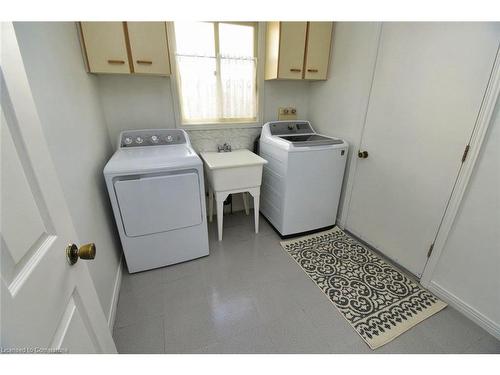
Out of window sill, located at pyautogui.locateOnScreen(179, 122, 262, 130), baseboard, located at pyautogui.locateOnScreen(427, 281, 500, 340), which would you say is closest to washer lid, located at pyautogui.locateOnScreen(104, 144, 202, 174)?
window sill, located at pyautogui.locateOnScreen(179, 122, 262, 130)

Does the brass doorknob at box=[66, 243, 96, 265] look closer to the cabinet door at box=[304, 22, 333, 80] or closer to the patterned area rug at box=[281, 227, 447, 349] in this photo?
the patterned area rug at box=[281, 227, 447, 349]

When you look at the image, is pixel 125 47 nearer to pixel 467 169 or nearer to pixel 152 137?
pixel 152 137

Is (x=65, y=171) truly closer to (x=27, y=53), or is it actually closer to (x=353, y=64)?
(x=27, y=53)

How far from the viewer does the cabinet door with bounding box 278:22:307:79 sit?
2.01m

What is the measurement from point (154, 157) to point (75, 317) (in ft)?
4.11

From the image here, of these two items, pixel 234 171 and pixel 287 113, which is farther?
pixel 287 113

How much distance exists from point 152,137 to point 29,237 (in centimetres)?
174

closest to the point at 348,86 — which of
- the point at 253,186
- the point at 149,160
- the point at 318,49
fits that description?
the point at 318,49

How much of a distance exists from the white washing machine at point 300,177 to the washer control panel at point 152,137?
878mm

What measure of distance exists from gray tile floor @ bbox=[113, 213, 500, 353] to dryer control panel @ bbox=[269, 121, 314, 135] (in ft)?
4.43

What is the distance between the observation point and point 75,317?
0.66 metres

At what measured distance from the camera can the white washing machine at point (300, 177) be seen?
2.01 meters

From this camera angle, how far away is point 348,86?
82.2 inches
